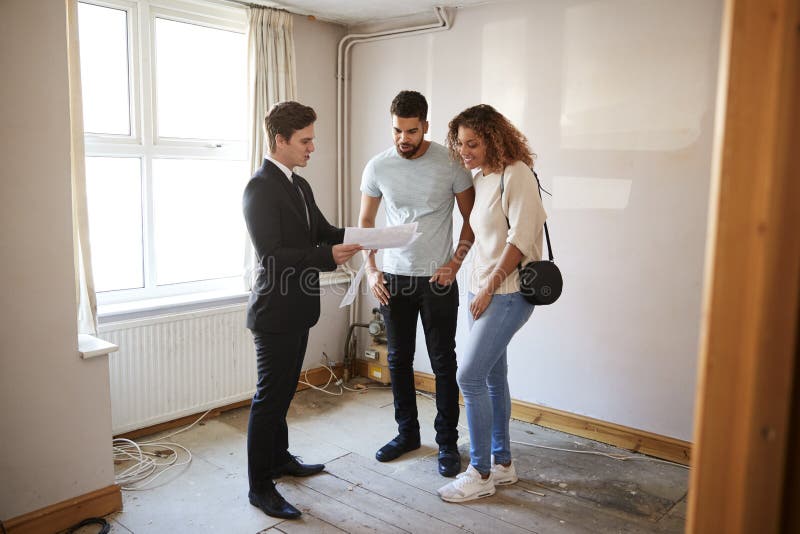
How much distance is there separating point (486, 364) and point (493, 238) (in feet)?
1.63

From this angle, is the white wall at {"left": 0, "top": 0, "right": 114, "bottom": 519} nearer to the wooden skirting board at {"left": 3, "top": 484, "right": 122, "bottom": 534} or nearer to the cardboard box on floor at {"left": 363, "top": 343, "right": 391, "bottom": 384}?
the wooden skirting board at {"left": 3, "top": 484, "right": 122, "bottom": 534}

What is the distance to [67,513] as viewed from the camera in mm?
2564

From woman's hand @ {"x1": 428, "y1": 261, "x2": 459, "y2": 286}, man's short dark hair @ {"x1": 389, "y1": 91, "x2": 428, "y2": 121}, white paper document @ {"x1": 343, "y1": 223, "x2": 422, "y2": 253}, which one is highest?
man's short dark hair @ {"x1": 389, "y1": 91, "x2": 428, "y2": 121}

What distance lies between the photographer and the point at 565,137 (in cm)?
355

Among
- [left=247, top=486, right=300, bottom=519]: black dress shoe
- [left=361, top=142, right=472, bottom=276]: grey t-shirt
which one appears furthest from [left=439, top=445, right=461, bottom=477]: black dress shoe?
[left=361, top=142, right=472, bottom=276]: grey t-shirt

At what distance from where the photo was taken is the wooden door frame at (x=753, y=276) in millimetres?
790

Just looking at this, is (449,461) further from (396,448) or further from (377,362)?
(377,362)

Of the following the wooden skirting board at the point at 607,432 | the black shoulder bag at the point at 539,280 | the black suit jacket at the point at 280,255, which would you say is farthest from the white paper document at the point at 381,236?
the wooden skirting board at the point at 607,432

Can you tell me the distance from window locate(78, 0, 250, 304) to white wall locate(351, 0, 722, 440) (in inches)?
56.0

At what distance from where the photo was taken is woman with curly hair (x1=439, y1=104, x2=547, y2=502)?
8.32ft

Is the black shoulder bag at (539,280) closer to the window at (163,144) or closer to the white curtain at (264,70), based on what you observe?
the white curtain at (264,70)

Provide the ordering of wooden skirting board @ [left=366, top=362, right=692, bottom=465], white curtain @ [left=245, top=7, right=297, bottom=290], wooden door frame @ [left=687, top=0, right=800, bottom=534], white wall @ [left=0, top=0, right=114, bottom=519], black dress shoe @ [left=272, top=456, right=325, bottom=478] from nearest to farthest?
wooden door frame @ [left=687, top=0, right=800, bottom=534], white wall @ [left=0, top=0, right=114, bottom=519], black dress shoe @ [left=272, top=456, right=325, bottom=478], wooden skirting board @ [left=366, top=362, right=692, bottom=465], white curtain @ [left=245, top=7, right=297, bottom=290]

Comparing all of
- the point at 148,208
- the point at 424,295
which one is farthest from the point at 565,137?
the point at 148,208

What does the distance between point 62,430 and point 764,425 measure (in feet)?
8.11
